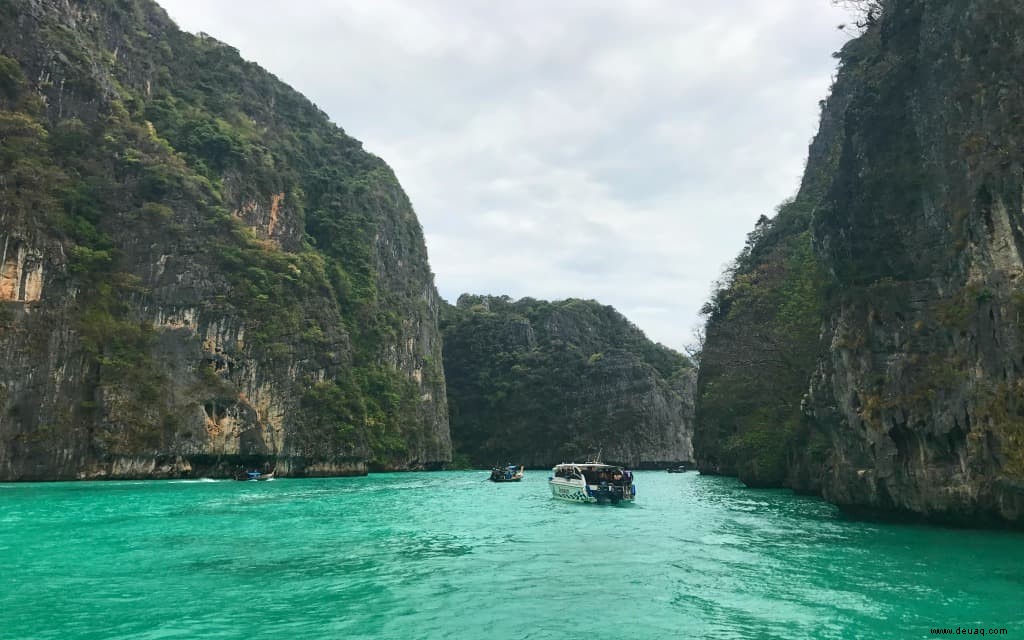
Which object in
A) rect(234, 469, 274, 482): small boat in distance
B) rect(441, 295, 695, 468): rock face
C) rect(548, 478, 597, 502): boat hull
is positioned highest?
rect(441, 295, 695, 468): rock face

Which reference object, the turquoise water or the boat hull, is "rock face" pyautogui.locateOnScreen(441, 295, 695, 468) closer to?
the boat hull

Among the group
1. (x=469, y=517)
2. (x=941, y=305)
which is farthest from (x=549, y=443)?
(x=941, y=305)

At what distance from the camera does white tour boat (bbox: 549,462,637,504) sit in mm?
31625

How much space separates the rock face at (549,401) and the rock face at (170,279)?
2315 cm

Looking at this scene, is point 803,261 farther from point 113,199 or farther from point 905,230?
point 113,199

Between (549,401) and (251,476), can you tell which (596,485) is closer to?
(251,476)

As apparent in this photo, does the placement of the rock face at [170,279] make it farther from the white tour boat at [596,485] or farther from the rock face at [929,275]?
the rock face at [929,275]

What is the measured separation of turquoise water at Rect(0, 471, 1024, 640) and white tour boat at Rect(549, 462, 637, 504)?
657 cm

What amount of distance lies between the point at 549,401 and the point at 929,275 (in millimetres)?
85997

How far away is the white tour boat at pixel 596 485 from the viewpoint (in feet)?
104

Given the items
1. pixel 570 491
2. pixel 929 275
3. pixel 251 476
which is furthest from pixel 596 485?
pixel 251 476

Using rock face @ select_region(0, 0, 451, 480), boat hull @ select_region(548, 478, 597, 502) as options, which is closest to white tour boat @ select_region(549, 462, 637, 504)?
boat hull @ select_region(548, 478, 597, 502)

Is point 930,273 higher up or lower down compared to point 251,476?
higher up

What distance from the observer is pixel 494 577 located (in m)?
13.7
